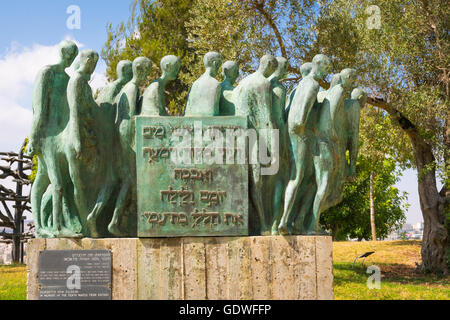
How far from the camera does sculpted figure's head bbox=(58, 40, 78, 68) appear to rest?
6.85 meters

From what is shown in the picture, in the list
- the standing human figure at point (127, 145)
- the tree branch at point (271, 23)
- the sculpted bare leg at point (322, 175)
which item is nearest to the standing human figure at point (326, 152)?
the sculpted bare leg at point (322, 175)

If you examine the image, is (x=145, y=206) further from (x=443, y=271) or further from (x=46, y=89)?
(x=443, y=271)

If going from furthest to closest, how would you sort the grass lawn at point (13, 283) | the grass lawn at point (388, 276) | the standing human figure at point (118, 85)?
the grass lawn at point (388, 276) → the grass lawn at point (13, 283) → the standing human figure at point (118, 85)

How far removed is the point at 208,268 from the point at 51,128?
2.70 metres

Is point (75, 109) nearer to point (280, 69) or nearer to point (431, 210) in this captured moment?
point (280, 69)

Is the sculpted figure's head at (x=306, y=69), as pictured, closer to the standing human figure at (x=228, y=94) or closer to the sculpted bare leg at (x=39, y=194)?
the standing human figure at (x=228, y=94)

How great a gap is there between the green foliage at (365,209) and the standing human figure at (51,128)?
2233cm

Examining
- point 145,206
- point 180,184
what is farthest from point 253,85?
point 145,206

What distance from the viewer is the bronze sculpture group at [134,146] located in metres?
6.72

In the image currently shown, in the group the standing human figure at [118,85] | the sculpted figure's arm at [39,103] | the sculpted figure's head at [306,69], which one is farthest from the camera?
the sculpted figure's head at [306,69]

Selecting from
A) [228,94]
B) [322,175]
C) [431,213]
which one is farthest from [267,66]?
[431,213]

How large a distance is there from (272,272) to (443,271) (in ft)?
35.9

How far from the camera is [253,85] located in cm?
681

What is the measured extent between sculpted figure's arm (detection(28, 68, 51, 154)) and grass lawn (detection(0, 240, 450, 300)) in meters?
5.79
